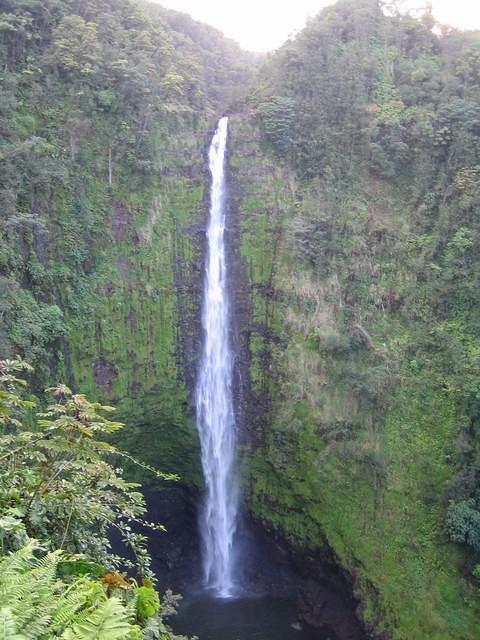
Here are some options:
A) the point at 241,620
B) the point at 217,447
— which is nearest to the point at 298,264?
the point at 217,447

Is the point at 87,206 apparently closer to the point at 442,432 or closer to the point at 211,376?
the point at 211,376

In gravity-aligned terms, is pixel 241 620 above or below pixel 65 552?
below

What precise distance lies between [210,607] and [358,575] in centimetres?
507

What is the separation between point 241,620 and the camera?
16.7 metres

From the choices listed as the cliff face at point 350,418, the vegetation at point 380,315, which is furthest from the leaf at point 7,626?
the cliff face at point 350,418

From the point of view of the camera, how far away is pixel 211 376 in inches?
776

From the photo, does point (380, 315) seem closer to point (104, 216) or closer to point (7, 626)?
point (104, 216)

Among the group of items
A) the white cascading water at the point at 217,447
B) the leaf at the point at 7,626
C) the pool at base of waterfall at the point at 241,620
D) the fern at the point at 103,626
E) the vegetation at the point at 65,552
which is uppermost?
the leaf at the point at 7,626

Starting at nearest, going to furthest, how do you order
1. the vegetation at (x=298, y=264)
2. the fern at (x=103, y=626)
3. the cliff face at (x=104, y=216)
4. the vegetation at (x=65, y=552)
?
the fern at (x=103, y=626) < the vegetation at (x=65, y=552) < the vegetation at (x=298, y=264) < the cliff face at (x=104, y=216)

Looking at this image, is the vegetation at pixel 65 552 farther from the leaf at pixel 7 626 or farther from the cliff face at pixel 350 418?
the cliff face at pixel 350 418

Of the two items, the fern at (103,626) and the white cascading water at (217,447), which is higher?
the fern at (103,626)

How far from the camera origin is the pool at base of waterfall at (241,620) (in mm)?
15945

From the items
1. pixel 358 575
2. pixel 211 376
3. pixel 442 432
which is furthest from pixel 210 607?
pixel 442 432

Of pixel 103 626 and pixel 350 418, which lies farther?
pixel 350 418
